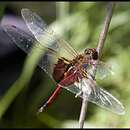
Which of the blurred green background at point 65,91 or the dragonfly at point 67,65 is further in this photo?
the blurred green background at point 65,91

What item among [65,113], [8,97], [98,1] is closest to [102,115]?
[65,113]

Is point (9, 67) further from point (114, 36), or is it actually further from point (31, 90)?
point (114, 36)

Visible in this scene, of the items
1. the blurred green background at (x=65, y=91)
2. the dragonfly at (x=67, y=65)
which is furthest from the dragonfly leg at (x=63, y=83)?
the blurred green background at (x=65, y=91)

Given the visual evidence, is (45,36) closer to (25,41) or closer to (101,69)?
(25,41)

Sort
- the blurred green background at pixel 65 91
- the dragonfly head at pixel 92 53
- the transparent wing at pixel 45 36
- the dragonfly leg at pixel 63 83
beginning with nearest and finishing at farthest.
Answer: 1. the dragonfly head at pixel 92 53
2. the dragonfly leg at pixel 63 83
3. the transparent wing at pixel 45 36
4. the blurred green background at pixel 65 91

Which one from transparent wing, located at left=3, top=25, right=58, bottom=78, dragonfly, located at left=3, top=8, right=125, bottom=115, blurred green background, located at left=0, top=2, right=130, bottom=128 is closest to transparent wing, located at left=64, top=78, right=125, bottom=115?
dragonfly, located at left=3, top=8, right=125, bottom=115

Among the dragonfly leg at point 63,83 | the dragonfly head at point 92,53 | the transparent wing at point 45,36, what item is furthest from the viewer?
the transparent wing at point 45,36

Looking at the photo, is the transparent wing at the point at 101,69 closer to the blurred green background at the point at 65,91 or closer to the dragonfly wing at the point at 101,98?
the dragonfly wing at the point at 101,98

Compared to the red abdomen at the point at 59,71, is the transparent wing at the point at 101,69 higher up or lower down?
higher up
